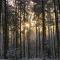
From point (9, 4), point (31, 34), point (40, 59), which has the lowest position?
point (40, 59)

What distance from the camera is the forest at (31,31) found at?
448cm

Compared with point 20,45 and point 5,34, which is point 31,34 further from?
point 5,34

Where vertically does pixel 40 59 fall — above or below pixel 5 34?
below

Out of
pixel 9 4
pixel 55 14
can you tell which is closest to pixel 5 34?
pixel 9 4

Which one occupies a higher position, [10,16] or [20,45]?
[10,16]

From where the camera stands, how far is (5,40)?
4.57 m

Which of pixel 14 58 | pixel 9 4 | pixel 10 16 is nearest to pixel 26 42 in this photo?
pixel 14 58

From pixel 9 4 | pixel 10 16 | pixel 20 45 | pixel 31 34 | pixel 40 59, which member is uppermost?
pixel 9 4

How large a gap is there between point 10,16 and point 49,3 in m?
1.06

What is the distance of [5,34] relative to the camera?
4.58 meters

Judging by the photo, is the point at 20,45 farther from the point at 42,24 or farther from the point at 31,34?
the point at 42,24

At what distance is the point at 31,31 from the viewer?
4543mm

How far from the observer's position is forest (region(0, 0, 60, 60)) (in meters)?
4.48

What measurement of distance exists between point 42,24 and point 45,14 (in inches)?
10.6
